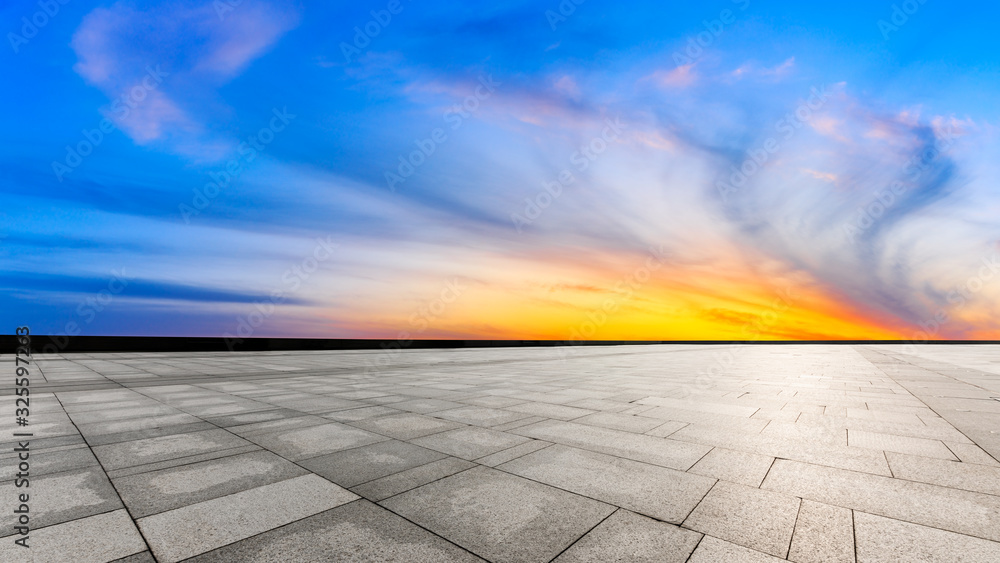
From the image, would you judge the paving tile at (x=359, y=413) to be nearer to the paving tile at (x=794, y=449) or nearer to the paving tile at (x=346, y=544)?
the paving tile at (x=346, y=544)

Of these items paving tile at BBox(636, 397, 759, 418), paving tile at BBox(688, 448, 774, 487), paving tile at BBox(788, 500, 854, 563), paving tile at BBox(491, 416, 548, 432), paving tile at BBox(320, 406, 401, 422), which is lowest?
paving tile at BBox(636, 397, 759, 418)

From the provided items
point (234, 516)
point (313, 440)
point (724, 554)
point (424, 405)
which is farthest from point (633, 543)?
point (424, 405)

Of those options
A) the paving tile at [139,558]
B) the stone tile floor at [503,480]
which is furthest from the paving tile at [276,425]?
the paving tile at [139,558]

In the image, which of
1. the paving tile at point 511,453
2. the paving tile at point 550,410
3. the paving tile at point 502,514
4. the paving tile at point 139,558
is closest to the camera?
the paving tile at point 139,558

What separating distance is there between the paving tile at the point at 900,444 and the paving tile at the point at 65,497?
29.0ft

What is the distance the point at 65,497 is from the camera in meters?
4.34

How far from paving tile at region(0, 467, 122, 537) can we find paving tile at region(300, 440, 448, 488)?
5.84 feet

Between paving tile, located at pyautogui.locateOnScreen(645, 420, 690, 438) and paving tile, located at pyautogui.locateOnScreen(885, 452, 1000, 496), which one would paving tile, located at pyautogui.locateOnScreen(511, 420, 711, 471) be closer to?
paving tile, located at pyautogui.locateOnScreen(645, 420, 690, 438)

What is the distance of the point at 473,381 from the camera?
13805mm

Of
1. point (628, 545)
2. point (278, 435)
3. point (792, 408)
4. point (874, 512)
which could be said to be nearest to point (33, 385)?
point (278, 435)

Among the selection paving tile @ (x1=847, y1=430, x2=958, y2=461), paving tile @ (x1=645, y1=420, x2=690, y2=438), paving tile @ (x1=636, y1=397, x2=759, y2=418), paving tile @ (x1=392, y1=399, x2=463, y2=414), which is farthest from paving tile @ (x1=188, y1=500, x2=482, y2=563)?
paving tile @ (x1=636, y1=397, x2=759, y2=418)

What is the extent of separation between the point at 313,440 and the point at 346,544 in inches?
130

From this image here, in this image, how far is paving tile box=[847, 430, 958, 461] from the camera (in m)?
6.03

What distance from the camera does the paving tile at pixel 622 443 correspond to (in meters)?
5.64
